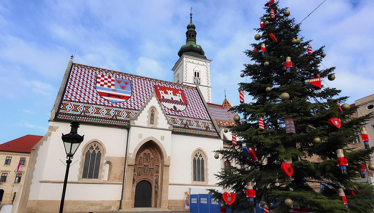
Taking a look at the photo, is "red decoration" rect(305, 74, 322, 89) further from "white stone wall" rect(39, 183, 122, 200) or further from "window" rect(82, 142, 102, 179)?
"window" rect(82, 142, 102, 179)

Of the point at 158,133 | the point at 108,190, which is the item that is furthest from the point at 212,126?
the point at 108,190

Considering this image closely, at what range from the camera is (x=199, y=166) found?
19.1 m

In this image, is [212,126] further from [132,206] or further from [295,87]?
[295,87]

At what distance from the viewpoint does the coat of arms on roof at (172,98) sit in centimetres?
2106

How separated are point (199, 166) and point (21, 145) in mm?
39272

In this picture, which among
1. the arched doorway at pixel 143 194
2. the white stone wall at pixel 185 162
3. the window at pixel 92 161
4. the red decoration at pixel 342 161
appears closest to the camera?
the red decoration at pixel 342 161

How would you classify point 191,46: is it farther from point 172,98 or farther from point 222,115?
point 172,98

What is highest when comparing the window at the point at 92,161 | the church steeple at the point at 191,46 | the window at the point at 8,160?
the church steeple at the point at 191,46

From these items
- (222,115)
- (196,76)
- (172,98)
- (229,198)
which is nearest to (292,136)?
(229,198)

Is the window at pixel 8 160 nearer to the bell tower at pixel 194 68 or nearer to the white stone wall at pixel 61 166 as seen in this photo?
the bell tower at pixel 194 68

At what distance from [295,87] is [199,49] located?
3766cm

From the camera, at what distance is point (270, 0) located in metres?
10.2

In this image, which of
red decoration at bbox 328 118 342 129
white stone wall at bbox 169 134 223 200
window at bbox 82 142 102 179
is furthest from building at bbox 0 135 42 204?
red decoration at bbox 328 118 342 129

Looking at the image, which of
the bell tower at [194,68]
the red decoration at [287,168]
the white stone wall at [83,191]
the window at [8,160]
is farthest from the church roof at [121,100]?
the window at [8,160]
